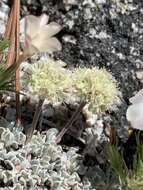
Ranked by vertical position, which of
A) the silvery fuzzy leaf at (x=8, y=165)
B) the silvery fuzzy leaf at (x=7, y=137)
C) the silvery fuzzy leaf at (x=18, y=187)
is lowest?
the silvery fuzzy leaf at (x=18, y=187)

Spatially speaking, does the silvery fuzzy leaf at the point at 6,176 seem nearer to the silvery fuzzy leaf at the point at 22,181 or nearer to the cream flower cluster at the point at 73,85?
the silvery fuzzy leaf at the point at 22,181

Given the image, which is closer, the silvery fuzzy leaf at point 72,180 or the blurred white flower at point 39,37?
the blurred white flower at point 39,37

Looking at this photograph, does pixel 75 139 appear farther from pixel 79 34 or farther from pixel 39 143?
pixel 79 34

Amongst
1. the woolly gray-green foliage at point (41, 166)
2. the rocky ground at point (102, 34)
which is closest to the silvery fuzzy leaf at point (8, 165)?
the woolly gray-green foliage at point (41, 166)

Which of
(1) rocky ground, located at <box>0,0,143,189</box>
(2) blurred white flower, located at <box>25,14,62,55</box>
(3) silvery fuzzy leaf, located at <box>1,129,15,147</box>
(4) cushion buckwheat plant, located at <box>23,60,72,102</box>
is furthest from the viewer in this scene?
(1) rocky ground, located at <box>0,0,143,189</box>

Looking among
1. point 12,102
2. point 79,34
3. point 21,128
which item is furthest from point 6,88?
point 79,34

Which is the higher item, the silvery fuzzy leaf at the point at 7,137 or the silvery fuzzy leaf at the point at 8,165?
the silvery fuzzy leaf at the point at 7,137

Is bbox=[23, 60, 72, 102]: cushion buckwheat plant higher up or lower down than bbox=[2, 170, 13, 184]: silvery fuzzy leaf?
higher up

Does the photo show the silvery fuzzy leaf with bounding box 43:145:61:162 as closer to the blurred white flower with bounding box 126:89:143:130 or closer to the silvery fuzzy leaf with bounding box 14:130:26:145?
the silvery fuzzy leaf with bounding box 14:130:26:145

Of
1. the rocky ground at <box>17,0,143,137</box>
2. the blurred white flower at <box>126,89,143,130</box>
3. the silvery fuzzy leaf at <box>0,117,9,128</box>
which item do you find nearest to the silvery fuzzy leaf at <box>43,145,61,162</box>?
the silvery fuzzy leaf at <box>0,117,9,128</box>

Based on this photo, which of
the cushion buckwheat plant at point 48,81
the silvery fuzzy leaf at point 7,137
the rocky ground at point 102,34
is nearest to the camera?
the cushion buckwheat plant at point 48,81
